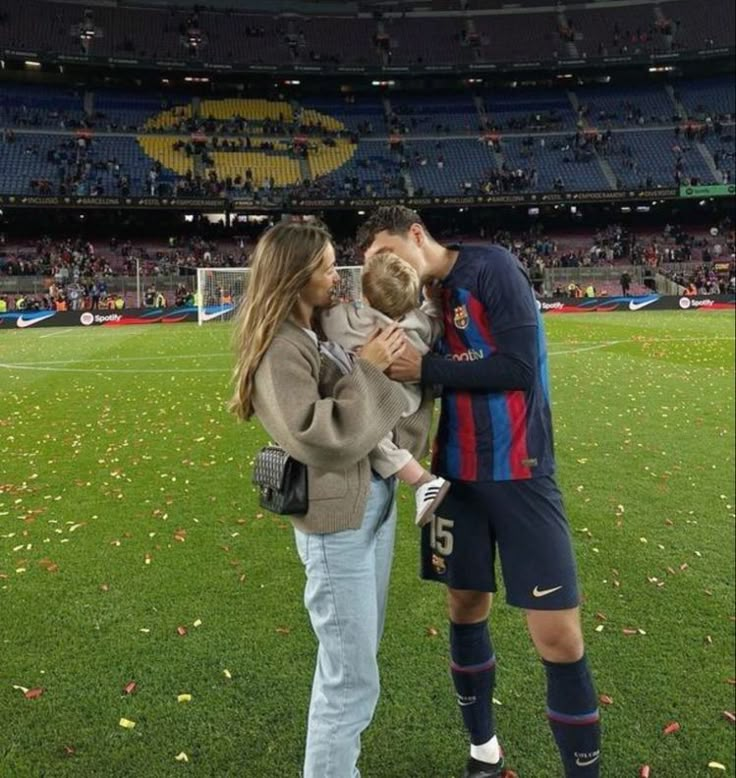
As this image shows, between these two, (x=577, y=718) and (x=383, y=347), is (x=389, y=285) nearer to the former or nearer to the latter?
(x=383, y=347)

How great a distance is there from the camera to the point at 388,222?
5.32 feet

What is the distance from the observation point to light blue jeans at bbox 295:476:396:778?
1.53 metres

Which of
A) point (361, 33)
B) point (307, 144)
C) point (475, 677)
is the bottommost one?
point (475, 677)

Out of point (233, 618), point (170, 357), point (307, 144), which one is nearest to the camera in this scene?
point (233, 618)

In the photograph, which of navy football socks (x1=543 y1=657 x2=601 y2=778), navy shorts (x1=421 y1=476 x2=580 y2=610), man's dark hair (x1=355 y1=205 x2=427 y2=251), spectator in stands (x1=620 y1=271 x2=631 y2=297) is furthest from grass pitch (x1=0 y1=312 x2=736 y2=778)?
spectator in stands (x1=620 y1=271 x2=631 y2=297)

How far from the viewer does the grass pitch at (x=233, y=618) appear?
2064 millimetres

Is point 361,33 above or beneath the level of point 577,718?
above

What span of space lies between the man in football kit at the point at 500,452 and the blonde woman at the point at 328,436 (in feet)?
0.53

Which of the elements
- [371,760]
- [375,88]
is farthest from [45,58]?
[375,88]

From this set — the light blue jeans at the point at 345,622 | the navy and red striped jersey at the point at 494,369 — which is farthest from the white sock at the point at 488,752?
the navy and red striped jersey at the point at 494,369

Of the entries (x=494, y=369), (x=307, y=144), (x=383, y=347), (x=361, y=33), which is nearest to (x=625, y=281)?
(x=361, y=33)

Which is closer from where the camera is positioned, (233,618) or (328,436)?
(328,436)

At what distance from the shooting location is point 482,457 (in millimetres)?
1722

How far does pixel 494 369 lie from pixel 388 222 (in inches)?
17.6
